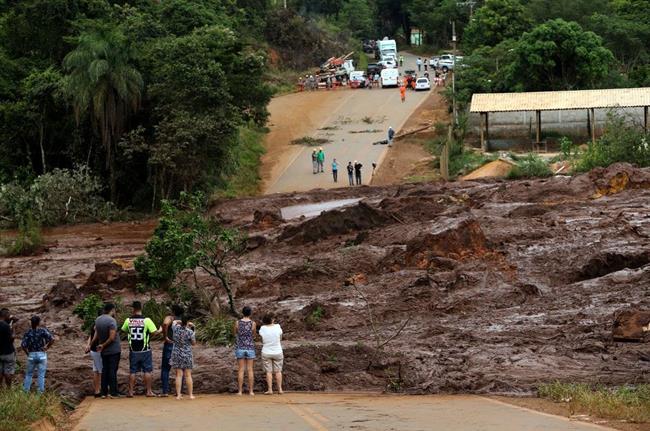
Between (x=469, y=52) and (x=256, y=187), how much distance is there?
3236cm

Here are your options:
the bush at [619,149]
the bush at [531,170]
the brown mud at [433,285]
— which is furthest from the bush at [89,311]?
the bush at [531,170]

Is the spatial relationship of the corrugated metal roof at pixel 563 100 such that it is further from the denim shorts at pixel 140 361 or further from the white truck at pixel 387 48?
the denim shorts at pixel 140 361

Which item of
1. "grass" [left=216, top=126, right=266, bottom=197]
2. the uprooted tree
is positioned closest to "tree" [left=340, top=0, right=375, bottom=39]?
"grass" [left=216, top=126, right=266, bottom=197]

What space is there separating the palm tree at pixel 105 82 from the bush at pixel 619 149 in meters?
19.9

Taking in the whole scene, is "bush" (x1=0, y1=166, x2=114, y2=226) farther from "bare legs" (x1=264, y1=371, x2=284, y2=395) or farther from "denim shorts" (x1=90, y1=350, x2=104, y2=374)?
"bare legs" (x1=264, y1=371, x2=284, y2=395)

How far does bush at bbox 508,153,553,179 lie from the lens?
173ft

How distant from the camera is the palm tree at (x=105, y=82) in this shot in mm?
50688

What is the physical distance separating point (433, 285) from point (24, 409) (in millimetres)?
14857

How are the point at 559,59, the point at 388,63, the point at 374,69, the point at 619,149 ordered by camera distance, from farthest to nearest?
the point at 388,63 < the point at 374,69 < the point at 559,59 < the point at 619,149

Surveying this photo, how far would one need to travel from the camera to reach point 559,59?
6756cm

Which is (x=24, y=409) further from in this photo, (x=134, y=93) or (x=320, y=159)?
(x=320, y=159)

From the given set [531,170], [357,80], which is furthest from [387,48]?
[531,170]

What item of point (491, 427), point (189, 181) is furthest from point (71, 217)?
point (491, 427)

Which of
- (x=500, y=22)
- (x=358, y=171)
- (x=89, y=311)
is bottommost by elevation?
(x=358, y=171)
